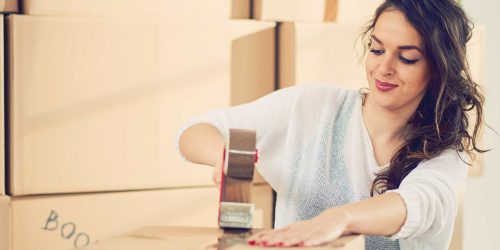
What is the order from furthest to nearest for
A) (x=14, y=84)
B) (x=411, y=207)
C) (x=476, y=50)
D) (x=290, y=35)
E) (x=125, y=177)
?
(x=476, y=50)
(x=290, y=35)
(x=125, y=177)
(x=14, y=84)
(x=411, y=207)

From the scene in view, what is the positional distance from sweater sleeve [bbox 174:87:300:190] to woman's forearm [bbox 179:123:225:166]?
0.03 metres

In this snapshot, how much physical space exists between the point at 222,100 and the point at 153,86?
15 cm

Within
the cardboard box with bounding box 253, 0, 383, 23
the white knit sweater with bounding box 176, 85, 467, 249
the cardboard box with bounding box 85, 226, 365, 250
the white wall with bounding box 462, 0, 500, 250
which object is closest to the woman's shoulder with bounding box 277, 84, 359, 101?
the white knit sweater with bounding box 176, 85, 467, 249

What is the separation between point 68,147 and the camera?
1.56 metres

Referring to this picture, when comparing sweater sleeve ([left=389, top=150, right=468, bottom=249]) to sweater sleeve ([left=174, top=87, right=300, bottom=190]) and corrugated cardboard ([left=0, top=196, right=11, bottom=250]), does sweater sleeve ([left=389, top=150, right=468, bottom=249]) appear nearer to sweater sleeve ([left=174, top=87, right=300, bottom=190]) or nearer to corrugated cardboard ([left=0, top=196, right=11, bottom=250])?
sweater sleeve ([left=174, top=87, right=300, bottom=190])

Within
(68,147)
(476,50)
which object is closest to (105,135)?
(68,147)

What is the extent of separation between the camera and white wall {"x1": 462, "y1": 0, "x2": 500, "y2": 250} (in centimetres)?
253

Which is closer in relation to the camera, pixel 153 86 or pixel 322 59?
pixel 153 86

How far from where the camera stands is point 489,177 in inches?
101

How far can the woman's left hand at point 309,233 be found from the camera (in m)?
0.90

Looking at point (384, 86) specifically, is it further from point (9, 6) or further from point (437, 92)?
point (9, 6)

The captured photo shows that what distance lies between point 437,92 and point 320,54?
0.47 meters

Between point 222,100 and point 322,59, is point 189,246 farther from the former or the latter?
point 322,59

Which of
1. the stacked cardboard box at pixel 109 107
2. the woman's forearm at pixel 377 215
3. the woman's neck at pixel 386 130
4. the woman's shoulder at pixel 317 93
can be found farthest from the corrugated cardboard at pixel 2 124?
the woman's forearm at pixel 377 215
